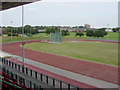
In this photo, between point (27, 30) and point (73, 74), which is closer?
point (73, 74)

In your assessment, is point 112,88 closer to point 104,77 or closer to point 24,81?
point 104,77

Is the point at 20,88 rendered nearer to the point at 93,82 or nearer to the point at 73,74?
the point at 93,82

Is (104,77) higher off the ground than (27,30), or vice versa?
(27,30)

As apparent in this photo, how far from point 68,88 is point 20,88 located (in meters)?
2.52

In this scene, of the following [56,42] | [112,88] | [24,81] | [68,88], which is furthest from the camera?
[56,42]

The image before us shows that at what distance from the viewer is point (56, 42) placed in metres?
40.8

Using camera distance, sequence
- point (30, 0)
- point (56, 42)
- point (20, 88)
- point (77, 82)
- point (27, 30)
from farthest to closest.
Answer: point (27, 30) < point (56, 42) < point (77, 82) < point (30, 0) < point (20, 88)

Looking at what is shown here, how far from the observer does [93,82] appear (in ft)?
35.9

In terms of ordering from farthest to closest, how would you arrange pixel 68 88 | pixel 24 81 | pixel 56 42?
pixel 56 42
pixel 24 81
pixel 68 88

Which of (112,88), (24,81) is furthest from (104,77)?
(24,81)

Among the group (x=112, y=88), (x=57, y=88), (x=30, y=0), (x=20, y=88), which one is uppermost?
(x=30, y=0)

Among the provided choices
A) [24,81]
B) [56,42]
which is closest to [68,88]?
[24,81]

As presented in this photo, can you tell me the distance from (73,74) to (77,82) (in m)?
1.94

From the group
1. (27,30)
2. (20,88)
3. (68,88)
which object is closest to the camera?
(20,88)
